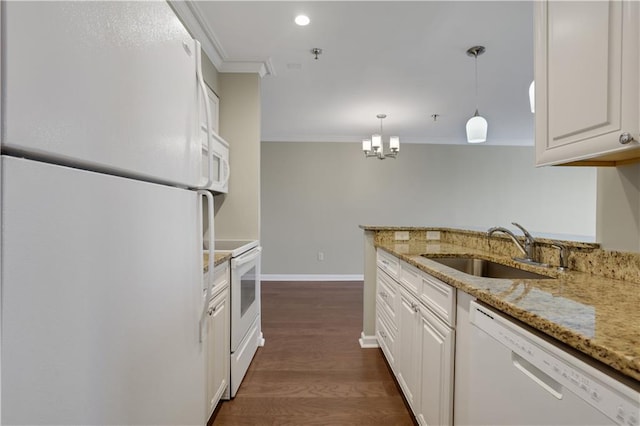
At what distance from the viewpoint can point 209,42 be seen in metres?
2.26

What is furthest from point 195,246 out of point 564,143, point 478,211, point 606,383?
point 478,211

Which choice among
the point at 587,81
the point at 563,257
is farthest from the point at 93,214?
the point at 563,257

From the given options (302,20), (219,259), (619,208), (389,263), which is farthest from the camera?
(389,263)

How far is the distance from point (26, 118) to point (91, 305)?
0.34m

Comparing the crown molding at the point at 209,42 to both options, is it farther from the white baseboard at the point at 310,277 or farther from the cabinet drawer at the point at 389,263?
the white baseboard at the point at 310,277

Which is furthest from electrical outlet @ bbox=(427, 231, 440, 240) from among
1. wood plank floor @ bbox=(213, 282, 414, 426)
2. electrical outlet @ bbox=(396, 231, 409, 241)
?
wood plank floor @ bbox=(213, 282, 414, 426)

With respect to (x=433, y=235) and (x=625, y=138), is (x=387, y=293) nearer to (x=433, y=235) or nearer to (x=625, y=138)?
(x=433, y=235)

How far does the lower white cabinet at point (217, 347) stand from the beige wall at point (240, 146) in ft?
3.08

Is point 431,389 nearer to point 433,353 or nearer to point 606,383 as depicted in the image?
point 433,353

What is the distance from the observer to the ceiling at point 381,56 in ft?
6.37

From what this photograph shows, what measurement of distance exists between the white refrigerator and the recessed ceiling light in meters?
1.38

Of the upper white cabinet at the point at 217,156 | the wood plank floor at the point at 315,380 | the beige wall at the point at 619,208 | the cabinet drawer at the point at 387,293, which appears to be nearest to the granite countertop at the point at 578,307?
the beige wall at the point at 619,208

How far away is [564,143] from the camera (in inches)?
42.0

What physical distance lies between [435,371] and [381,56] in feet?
7.80
